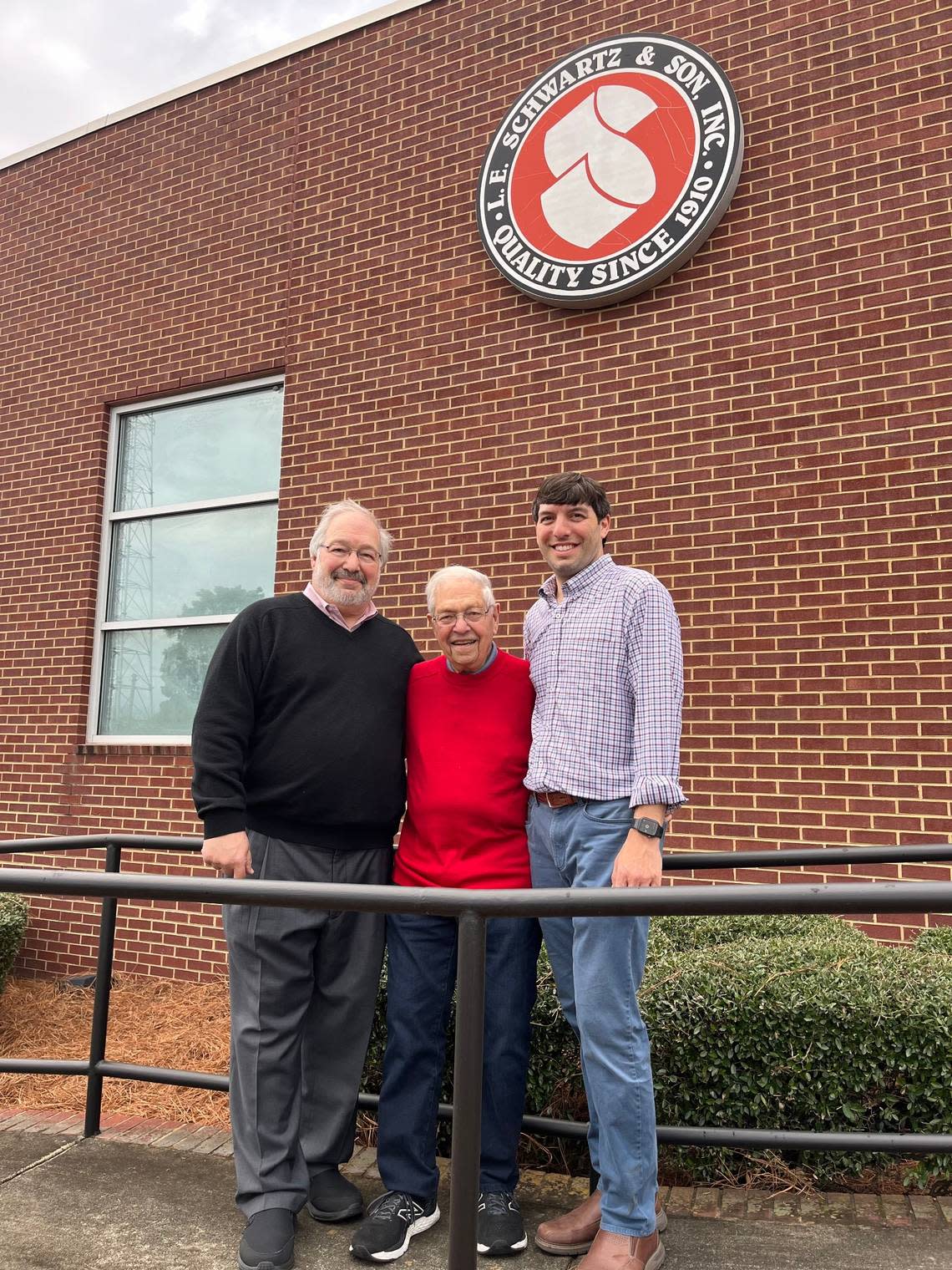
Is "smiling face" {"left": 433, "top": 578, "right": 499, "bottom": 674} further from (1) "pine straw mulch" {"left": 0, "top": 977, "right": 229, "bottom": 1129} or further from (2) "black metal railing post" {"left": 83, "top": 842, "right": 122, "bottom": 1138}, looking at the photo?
(1) "pine straw mulch" {"left": 0, "top": 977, "right": 229, "bottom": 1129}

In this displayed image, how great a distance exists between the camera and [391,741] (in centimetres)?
274

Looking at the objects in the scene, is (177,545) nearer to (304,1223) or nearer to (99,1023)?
(99,1023)

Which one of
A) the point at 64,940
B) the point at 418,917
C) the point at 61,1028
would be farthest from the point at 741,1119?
the point at 64,940

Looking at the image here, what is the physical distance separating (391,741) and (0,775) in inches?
202

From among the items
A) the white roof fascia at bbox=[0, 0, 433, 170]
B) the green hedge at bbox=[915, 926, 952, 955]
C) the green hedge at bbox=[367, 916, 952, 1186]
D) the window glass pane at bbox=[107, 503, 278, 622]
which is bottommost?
the green hedge at bbox=[367, 916, 952, 1186]

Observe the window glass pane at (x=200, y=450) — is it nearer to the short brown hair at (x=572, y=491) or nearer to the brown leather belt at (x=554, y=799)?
the short brown hair at (x=572, y=491)

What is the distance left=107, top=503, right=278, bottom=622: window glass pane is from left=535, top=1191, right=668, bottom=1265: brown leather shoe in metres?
4.32

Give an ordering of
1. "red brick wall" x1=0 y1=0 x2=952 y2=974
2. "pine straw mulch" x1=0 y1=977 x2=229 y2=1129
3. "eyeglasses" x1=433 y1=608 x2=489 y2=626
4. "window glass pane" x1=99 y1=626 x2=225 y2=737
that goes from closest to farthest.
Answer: "eyeglasses" x1=433 y1=608 x2=489 y2=626, "pine straw mulch" x1=0 y1=977 x2=229 y2=1129, "red brick wall" x1=0 y1=0 x2=952 y2=974, "window glass pane" x1=99 y1=626 x2=225 y2=737

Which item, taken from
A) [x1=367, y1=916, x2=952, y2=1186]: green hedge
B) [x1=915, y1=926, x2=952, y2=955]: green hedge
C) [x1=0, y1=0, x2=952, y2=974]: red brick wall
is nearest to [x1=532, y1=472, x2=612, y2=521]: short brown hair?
[x1=367, y1=916, x2=952, y2=1186]: green hedge

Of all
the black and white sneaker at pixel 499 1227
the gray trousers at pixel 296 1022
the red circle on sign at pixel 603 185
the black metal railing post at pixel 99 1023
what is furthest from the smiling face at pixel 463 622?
the red circle on sign at pixel 603 185

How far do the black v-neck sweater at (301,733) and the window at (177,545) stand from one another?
3630mm

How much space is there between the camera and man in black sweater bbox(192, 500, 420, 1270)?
2.52m

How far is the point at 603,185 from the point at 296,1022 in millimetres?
4415

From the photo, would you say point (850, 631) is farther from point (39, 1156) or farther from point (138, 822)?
point (138, 822)
